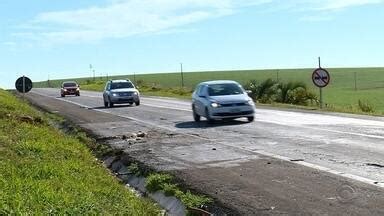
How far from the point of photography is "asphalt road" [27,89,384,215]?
859cm

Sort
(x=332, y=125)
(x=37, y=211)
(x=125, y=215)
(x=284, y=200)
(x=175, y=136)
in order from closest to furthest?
(x=37, y=211) → (x=125, y=215) → (x=284, y=200) → (x=175, y=136) → (x=332, y=125)

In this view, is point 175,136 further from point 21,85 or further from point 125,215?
point 21,85

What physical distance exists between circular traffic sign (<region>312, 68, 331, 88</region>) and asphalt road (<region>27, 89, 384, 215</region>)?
34.5 ft

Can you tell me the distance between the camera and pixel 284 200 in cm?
867

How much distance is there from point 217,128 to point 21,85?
55.7 ft

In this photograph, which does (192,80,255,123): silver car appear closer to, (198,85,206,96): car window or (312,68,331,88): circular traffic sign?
(198,85,206,96): car window

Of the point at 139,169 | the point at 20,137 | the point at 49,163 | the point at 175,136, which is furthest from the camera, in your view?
the point at 175,136

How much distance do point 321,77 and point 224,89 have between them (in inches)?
404

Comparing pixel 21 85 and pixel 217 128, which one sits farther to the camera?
pixel 21 85

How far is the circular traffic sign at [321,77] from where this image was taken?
33000 mm

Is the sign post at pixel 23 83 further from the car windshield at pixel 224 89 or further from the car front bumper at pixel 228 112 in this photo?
the car front bumper at pixel 228 112

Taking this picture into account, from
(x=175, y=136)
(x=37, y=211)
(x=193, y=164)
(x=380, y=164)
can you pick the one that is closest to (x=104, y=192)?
(x=37, y=211)

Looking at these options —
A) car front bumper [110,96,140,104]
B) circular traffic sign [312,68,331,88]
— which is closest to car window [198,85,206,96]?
circular traffic sign [312,68,331,88]

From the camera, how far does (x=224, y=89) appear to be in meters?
24.4
